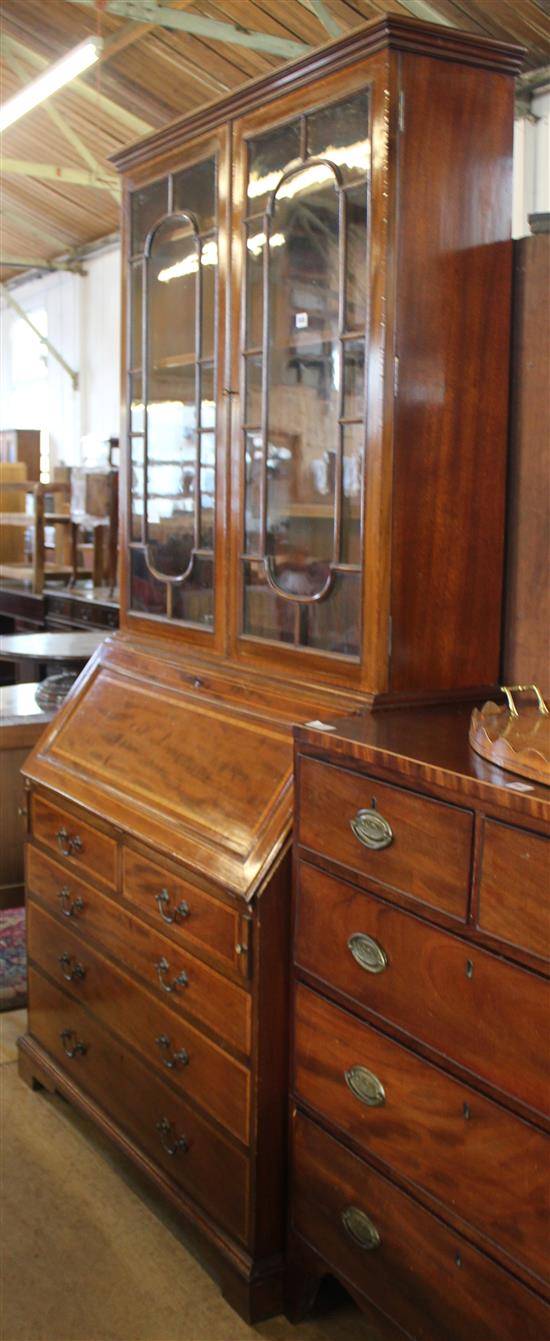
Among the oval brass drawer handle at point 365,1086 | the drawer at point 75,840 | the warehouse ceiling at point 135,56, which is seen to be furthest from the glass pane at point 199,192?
the warehouse ceiling at point 135,56

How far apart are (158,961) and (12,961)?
1554 mm

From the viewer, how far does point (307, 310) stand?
2.28 m

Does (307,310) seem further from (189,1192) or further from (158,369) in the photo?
(189,1192)

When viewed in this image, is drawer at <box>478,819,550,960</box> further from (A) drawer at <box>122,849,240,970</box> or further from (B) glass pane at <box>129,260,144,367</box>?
(B) glass pane at <box>129,260,144,367</box>

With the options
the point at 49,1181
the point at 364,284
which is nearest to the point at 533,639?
the point at 364,284

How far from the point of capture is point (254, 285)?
2422mm

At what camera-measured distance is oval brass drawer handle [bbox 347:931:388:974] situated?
6.11ft

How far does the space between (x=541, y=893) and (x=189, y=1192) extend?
130 cm

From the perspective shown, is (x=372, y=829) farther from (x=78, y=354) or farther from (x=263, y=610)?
(x=78, y=354)

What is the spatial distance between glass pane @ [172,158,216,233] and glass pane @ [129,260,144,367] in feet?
0.80

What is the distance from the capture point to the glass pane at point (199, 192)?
2.54 m

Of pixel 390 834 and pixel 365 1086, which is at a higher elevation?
pixel 390 834

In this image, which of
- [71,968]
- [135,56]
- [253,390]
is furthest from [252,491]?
[135,56]

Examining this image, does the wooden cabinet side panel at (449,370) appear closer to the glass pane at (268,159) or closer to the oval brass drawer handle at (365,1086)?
the glass pane at (268,159)
